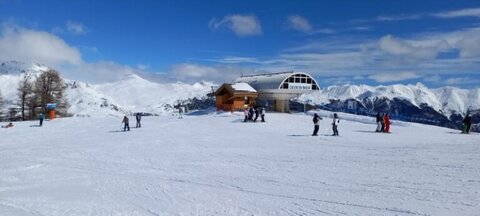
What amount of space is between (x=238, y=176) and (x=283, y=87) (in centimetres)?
3576

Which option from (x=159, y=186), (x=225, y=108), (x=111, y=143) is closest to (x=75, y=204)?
(x=159, y=186)

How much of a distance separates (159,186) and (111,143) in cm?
1342

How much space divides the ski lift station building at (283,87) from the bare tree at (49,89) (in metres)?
23.5

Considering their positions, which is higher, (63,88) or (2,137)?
(63,88)

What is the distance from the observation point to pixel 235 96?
48938mm

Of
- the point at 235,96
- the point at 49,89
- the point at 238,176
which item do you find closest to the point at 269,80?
the point at 235,96

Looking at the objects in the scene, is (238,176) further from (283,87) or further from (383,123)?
(283,87)

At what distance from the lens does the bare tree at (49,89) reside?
53.8 m

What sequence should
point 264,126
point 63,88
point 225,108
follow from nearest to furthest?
point 264,126 < point 225,108 < point 63,88

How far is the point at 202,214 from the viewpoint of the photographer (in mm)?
10500

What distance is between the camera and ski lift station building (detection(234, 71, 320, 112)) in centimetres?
5040

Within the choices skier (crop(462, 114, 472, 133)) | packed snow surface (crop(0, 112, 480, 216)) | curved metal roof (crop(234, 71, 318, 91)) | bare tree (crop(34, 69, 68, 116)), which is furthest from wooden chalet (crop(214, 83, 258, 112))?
skier (crop(462, 114, 472, 133))

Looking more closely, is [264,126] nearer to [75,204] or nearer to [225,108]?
[225,108]

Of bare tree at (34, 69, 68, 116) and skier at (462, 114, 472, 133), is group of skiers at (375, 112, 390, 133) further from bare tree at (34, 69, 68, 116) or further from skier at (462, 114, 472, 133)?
bare tree at (34, 69, 68, 116)
